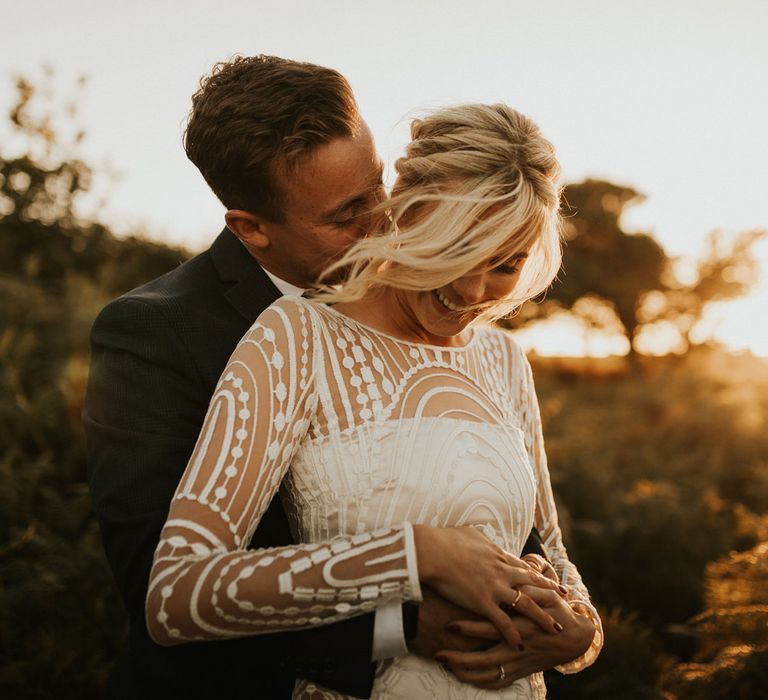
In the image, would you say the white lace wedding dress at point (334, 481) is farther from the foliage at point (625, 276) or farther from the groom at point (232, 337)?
the foliage at point (625, 276)

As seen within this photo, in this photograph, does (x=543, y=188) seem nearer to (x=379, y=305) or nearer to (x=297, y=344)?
(x=379, y=305)

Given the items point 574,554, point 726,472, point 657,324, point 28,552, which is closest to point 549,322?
point 657,324

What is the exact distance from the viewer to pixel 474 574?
1783mm

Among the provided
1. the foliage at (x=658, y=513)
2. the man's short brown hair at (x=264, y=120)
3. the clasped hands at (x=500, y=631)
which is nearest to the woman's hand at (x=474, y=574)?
the clasped hands at (x=500, y=631)

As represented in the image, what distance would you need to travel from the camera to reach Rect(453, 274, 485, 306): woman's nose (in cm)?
211

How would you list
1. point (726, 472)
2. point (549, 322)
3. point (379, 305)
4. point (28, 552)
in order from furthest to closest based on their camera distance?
1. point (549, 322)
2. point (726, 472)
3. point (28, 552)
4. point (379, 305)

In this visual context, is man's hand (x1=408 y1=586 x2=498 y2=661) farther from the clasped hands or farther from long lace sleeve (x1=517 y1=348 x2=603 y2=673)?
long lace sleeve (x1=517 y1=348 x2=603 y2=673)

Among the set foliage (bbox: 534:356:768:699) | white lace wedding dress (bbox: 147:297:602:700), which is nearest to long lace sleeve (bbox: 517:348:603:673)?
white lace wedding dress (bbox: 147:297:602:700)

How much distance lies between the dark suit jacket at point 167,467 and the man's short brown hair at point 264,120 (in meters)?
0.44

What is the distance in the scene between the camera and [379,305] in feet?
7.43

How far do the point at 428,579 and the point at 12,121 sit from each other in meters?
6.74

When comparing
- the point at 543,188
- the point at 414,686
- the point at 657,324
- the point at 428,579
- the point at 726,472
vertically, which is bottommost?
the point at 657,324

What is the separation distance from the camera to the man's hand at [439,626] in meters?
1.85

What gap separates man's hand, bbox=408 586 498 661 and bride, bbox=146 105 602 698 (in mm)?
64
